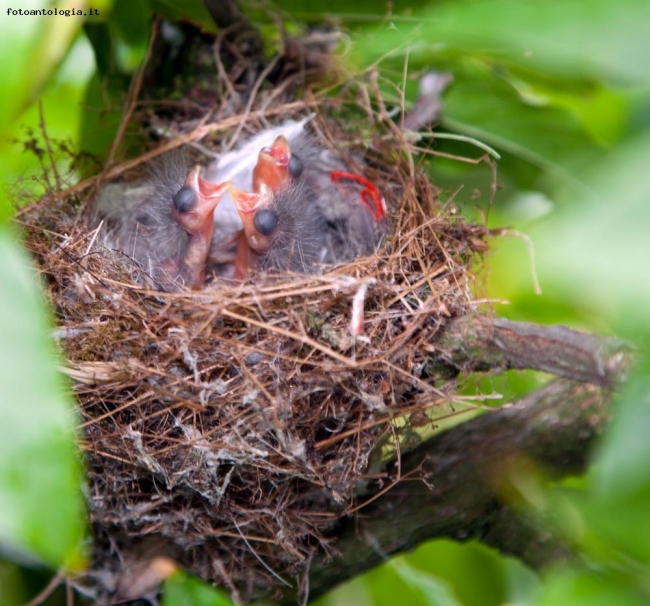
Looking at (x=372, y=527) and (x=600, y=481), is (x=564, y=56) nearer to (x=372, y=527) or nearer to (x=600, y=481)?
(x=600, y=481)

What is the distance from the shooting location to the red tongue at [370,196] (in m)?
2.16

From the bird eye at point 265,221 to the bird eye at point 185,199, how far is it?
17cm

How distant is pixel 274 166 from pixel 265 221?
0.24m

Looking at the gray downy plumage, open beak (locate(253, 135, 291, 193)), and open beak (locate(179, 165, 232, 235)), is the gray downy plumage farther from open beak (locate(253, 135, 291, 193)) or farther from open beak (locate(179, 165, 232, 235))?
open beak (locate(253, 135, 291, 193))

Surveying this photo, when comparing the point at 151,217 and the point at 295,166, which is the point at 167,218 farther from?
the point at 295,166

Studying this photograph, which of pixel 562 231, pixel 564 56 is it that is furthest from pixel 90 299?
pixel 562 231

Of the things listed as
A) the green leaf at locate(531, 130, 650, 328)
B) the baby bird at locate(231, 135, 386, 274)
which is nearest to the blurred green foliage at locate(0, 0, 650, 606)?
the green leaf at locate(531, 130, 650, 328)

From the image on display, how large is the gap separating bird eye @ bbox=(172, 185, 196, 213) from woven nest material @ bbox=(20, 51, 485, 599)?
299 millimetres

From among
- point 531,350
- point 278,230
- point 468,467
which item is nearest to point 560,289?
point 531,350

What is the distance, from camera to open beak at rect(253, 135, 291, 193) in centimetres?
215

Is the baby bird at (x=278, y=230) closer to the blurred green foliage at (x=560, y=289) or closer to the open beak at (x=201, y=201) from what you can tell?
the open beak at (x=201, y=201)

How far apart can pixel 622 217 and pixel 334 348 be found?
3.63ft

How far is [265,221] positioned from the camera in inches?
78.4

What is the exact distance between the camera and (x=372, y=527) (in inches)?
73.5
